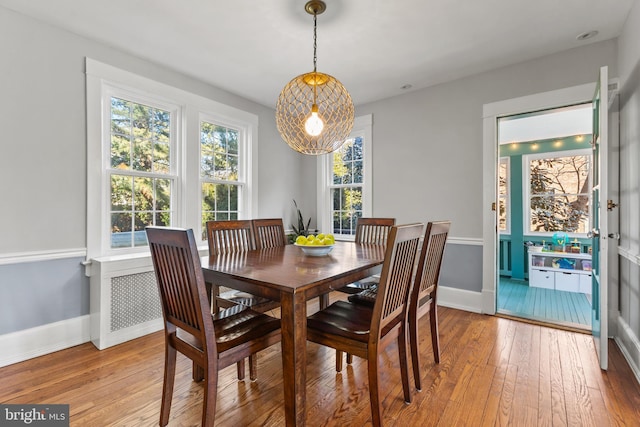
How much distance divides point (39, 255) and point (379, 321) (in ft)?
8.54

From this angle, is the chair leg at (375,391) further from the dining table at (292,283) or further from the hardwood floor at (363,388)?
the dining table at (292,283)

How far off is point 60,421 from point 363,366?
1.78 meters

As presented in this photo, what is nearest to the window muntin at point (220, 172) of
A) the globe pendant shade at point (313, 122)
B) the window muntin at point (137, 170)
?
the window muntin at point (137, 170)

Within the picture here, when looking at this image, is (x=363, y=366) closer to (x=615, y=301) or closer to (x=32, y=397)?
(x=32, y=397)

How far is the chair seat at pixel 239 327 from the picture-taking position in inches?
56.8

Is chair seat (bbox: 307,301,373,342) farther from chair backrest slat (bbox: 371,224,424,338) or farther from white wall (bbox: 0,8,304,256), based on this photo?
white wall (bbox: 0,8,304,256)

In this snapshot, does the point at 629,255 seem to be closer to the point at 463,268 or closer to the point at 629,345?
the point at 629,345

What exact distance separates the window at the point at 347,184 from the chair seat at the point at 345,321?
2.37m

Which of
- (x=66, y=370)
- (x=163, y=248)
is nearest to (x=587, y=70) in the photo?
(x=163, y=248)

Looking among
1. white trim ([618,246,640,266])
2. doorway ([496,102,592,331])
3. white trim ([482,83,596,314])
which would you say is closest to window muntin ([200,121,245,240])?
white trim ([482,83,596,314])

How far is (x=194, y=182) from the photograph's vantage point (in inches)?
133

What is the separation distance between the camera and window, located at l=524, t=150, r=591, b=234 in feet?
15.8

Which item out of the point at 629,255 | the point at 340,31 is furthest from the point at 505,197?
the point at 340,31

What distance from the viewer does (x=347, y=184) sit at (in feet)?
14.5
